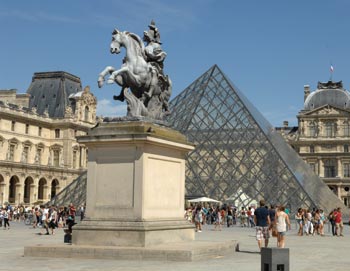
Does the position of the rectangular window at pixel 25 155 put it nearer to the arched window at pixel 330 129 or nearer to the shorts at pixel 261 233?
the arched window at pixel 330 129

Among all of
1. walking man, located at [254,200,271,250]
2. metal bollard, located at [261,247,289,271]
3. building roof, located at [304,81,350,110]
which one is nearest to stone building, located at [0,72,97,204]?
building roof, located at [304,81,350,110]

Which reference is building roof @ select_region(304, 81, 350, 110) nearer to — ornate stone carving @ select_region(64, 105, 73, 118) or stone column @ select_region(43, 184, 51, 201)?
ornate stone carving @ select_region(64, 105, 73, 118)

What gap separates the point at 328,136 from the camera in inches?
2938

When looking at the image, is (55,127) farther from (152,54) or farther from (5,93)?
(152,54)

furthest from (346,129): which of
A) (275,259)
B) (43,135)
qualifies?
(275,259)

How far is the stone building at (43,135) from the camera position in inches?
2386

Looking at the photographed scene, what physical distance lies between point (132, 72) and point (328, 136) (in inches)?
2632

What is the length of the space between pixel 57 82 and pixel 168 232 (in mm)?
64878

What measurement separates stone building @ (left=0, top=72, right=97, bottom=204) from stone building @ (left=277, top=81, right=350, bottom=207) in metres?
26.1

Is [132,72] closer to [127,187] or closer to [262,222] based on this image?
[127,187]

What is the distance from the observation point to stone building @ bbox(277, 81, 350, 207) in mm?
73812

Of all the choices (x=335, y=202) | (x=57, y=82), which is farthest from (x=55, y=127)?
(x=335, y=202)

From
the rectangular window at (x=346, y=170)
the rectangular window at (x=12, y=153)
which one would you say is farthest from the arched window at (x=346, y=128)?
the rectangular window at (x=12, y=153)

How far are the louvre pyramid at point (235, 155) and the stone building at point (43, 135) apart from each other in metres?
28.3
